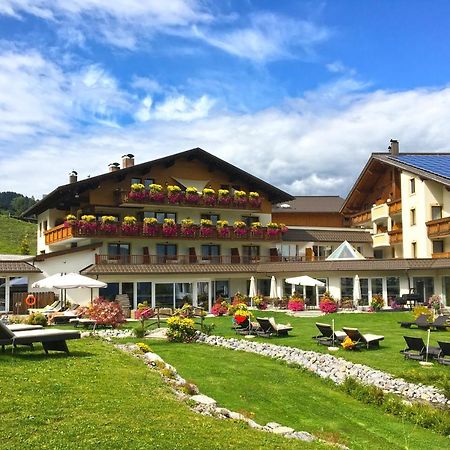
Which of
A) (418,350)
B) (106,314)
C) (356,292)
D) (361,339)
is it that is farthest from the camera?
(356,292)

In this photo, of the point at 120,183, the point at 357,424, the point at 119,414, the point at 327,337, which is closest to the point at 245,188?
the point at 120,183

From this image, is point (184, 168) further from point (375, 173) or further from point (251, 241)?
point (375, 173)

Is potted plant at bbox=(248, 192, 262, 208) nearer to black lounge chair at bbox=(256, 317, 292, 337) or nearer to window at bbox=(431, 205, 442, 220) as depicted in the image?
window at bbox=(431, 205, 442, 220)

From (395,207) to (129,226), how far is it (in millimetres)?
18895

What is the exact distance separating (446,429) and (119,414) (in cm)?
648

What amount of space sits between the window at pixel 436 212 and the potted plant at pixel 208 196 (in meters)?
14.7

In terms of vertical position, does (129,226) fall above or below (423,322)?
above

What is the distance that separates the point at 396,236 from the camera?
39.1 meters

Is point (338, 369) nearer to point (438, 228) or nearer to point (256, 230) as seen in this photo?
point (438, 228)

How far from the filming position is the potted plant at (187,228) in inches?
1464

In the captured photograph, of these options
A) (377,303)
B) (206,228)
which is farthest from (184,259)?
(377,303)

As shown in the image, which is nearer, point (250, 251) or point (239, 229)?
point (239, 229)

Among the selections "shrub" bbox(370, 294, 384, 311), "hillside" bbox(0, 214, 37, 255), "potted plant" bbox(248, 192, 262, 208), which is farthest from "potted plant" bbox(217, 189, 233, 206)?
"hillside" bbox(0, 214, 37, 255)

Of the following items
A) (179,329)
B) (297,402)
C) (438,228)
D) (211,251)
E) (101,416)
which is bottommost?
(297,402)
